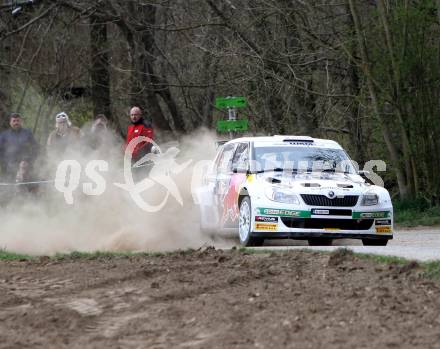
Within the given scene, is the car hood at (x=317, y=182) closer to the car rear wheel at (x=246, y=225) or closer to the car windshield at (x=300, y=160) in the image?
the car windshield at (x=300, y=160)

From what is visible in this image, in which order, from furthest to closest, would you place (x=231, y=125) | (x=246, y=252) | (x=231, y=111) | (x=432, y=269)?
(x=231, y=111)
(x=231, y=125)
(x=246, y=252)
(x=432, y=269)

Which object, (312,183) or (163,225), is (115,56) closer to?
(163,225)

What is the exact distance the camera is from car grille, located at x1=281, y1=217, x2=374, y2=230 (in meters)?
15.6

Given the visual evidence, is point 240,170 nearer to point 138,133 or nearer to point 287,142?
point 287,142

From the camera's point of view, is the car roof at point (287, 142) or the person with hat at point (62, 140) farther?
the person with hat at point (62, 140)

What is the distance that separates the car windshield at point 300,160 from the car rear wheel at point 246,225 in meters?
0.74

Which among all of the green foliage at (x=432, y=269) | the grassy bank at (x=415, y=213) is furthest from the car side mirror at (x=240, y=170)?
the grassy bank at (x=415, y=213)

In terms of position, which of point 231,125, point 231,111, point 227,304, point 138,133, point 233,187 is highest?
point 231,111

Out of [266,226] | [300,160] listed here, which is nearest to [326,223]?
[266,226]

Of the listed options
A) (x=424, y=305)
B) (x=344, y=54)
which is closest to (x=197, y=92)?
(x=344, y=54)

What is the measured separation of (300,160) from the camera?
55.4 feet

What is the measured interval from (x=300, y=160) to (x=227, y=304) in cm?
709

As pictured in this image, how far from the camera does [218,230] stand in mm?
17516

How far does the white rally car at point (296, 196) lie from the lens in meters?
15.6
